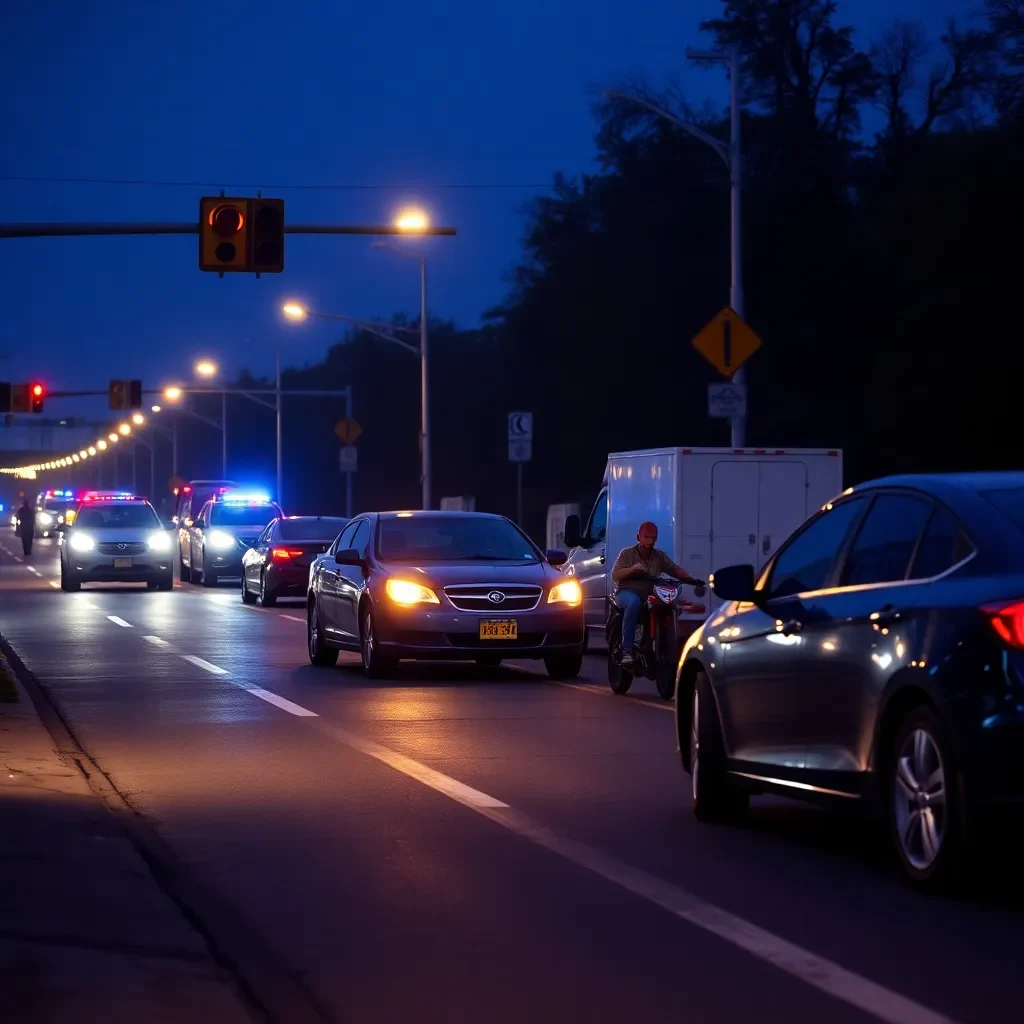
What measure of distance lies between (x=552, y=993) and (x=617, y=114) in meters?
59.4

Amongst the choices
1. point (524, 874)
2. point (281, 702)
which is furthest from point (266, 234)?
point (524, 874)

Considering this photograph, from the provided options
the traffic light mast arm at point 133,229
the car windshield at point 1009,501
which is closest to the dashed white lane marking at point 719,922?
the car windshield at point 1009,501

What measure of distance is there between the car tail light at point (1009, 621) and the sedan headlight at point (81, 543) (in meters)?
36.2

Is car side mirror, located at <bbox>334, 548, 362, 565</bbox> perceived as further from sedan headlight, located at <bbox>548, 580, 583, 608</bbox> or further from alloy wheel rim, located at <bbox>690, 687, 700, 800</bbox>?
alloy wheel rim, located at <bbox>690, 687, 700, 800</bbox>

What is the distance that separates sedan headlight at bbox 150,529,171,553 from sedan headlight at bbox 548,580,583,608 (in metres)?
23.8

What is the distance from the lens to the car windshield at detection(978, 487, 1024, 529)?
819 centimetres

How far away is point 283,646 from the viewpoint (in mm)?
25484

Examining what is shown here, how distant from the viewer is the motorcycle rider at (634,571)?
18484 millimetres

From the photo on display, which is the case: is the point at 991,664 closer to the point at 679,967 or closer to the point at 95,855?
the point at 679,967

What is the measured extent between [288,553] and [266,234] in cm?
1048

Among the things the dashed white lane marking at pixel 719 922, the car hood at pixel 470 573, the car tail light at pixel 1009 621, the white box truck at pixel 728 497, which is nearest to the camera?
the dashed white lane marking at pixel 719 922

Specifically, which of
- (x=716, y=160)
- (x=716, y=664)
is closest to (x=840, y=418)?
(x=716, y=160)

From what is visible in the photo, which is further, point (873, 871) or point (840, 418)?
point (840, 418)

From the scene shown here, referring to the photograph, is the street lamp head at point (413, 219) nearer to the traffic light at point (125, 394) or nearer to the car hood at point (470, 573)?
the car hood at point (470, 573)
